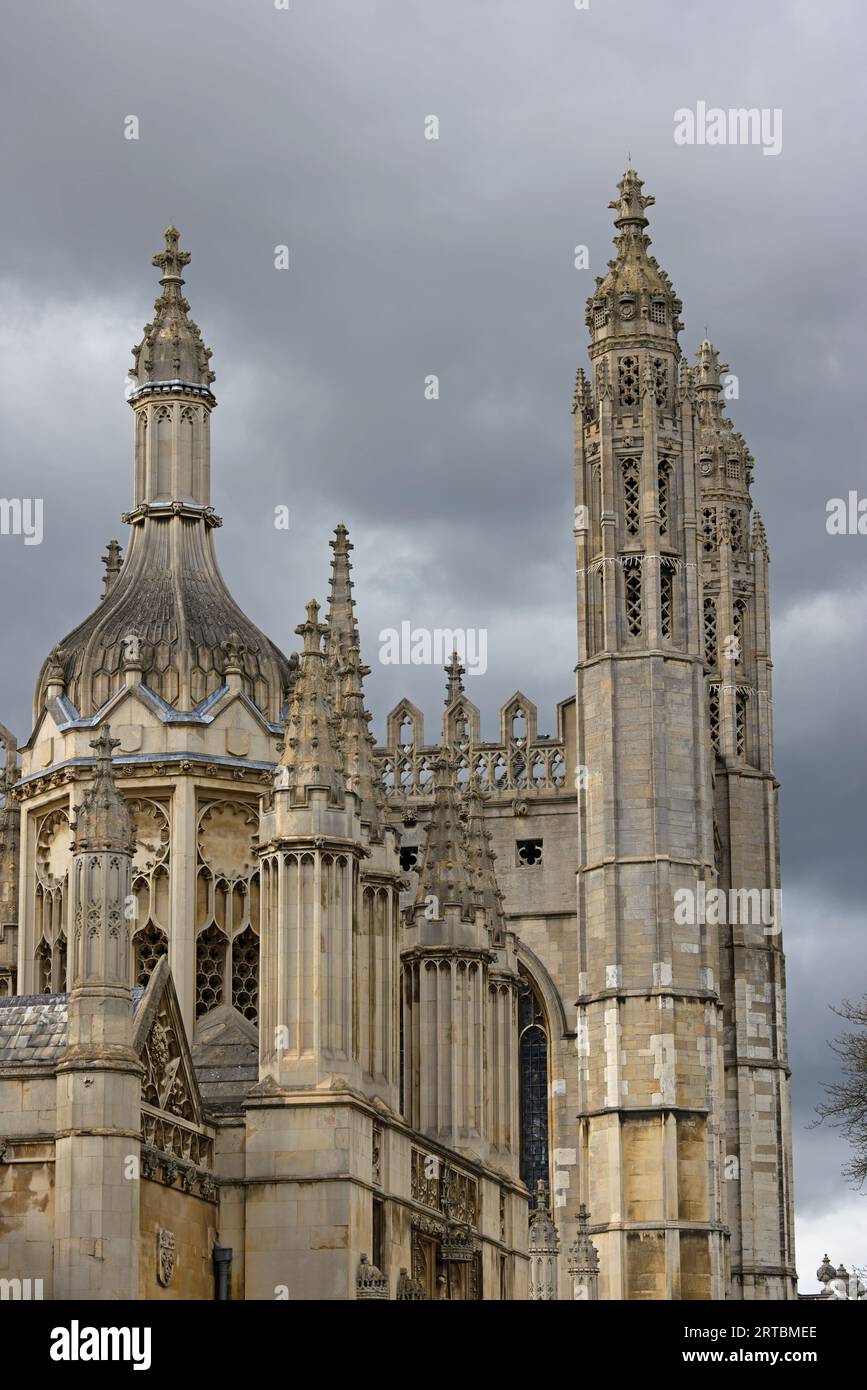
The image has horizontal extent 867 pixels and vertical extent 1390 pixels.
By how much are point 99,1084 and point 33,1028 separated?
6.19 ft

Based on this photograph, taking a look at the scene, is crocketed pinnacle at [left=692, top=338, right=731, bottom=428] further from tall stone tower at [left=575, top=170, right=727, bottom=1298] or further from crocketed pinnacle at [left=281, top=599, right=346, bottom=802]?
crocketed pinnacle at [left=281, top=599, right=346, bottom=802]

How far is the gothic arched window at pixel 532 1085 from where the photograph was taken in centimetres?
6962

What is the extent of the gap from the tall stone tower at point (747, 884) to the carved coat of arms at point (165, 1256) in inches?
1642

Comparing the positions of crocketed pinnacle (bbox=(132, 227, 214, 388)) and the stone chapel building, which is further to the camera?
crocketed pinnacle (bbox=(132, 227, 214, 388))

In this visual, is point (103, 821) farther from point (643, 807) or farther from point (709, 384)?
point (709, 384)

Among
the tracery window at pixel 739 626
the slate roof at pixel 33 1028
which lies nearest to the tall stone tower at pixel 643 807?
the tracery window at pixel 739 626

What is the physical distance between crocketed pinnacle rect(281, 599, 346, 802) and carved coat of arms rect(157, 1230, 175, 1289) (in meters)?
5.59

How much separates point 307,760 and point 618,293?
38.6 m

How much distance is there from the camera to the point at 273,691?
39312mm

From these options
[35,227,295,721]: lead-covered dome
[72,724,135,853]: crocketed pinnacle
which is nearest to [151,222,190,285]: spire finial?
[35,227,295,721]: lead-covered dome

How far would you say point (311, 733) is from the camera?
33.0 meters

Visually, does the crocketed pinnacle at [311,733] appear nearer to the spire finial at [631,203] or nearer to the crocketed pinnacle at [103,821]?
the crocketed pinnacle at [103,821]

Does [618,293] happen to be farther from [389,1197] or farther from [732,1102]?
[389,1197]

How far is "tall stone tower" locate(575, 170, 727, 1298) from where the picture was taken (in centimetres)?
6328
